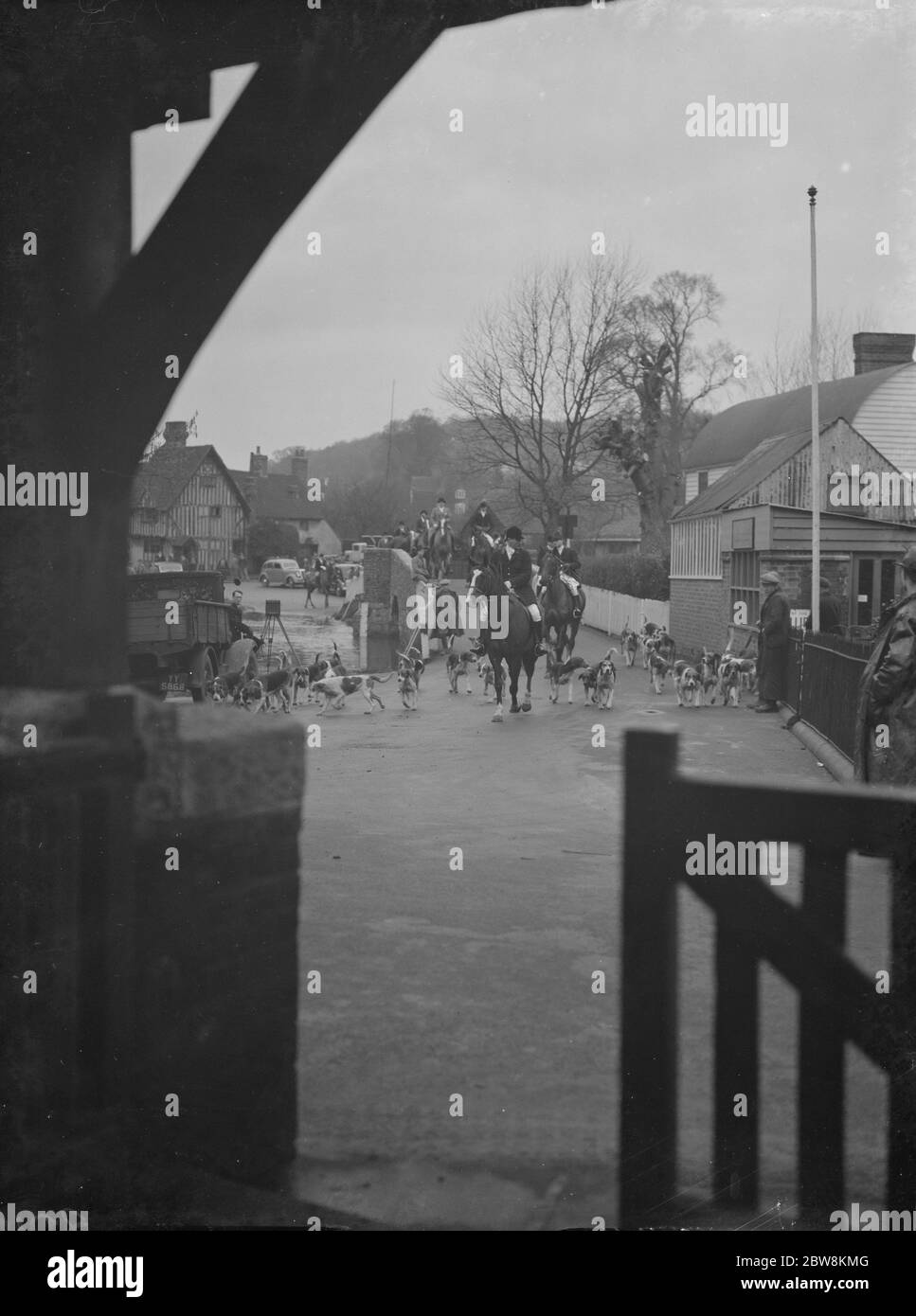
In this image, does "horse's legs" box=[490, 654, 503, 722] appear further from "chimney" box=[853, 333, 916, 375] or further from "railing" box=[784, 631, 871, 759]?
"chimney" box=[853, 333, 916, 375]

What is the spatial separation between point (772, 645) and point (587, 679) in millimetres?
1856

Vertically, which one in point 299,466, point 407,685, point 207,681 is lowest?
point 407,685

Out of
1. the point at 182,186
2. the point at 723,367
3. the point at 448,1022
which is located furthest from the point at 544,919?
the point at 182,186

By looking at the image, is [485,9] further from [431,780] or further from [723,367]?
[431,780]

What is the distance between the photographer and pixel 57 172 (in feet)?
11.0

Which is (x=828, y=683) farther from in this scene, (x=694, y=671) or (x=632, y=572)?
(x=632, y=572)

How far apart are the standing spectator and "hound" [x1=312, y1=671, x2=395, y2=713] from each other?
265cm

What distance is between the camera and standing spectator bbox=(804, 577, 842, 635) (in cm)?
573

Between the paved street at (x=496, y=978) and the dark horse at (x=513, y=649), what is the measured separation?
0.39 meters

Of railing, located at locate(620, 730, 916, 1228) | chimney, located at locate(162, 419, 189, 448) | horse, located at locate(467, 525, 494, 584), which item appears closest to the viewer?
railing, located at locate(620, 730, 916, 1228)

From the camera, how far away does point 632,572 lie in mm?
5734

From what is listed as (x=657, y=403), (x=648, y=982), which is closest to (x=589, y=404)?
(x=657, y=403)

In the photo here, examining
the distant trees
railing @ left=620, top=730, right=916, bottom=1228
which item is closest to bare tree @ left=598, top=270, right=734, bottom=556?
the distant trees
